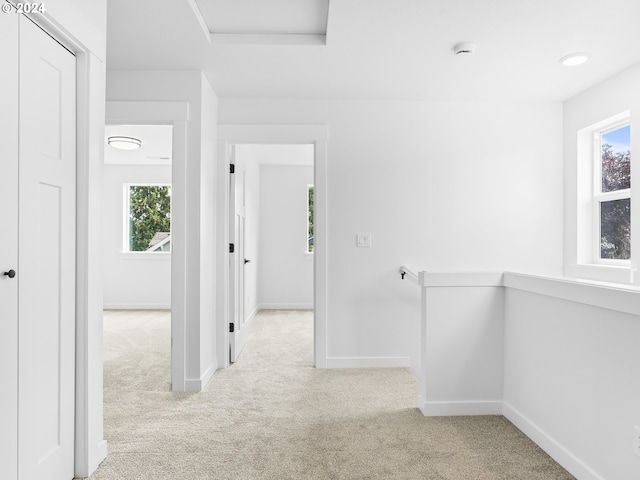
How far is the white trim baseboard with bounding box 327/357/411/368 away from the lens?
142 inches

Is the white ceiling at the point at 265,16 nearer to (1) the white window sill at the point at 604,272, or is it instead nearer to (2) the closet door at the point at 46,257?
(2) the closet door at the point at 46,257

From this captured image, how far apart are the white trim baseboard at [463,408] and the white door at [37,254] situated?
1.86 m

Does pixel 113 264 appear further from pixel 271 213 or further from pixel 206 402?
pixel 206 402

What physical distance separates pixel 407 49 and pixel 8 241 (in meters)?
2.35

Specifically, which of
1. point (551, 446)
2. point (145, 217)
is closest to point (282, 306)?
point (145, 217)

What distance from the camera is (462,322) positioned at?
8.51ft

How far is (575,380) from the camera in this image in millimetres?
1941

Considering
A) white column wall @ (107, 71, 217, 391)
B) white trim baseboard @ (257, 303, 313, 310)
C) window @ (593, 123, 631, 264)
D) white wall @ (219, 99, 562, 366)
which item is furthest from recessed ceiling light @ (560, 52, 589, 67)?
white trim baseboard @ (257, 303, 313, 310)

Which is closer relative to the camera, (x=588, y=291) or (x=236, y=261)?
(x=588, y=291)

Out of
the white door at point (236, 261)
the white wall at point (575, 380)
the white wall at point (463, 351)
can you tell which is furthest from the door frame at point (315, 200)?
the white wall at point (575, 380)

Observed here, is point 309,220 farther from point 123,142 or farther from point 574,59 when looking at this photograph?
point 574,59

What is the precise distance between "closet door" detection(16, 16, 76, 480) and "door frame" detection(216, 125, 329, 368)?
1.69 m

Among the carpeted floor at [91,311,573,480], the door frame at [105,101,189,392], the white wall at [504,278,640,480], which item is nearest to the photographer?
the white wall at [504,278,640,480]

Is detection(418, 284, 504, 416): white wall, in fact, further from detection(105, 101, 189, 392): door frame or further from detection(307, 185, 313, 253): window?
detection(307, 185, 313, 253): window
